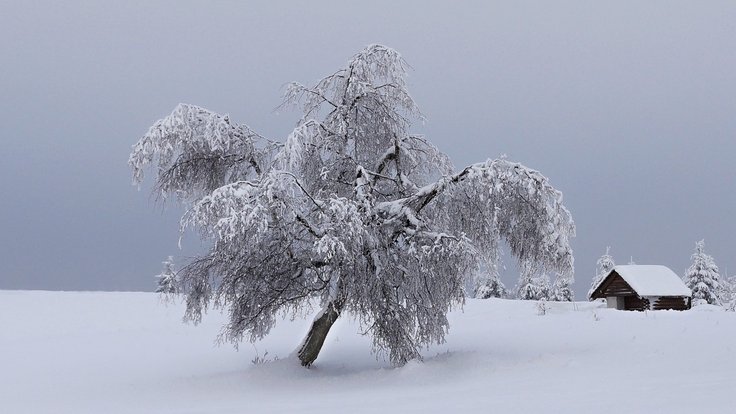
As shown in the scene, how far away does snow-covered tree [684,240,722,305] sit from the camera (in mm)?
47156

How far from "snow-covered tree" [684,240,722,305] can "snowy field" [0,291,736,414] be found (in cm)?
2983

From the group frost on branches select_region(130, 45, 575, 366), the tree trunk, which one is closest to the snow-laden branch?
frost on branches select_region(130, 45, 575, 366)

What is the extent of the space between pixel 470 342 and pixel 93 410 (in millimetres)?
9413

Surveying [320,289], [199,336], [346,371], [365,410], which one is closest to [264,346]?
[199,336]

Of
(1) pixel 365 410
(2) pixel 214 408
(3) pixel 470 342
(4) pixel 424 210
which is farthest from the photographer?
(3) pixel 470 342

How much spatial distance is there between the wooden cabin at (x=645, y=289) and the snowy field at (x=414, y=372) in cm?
1541

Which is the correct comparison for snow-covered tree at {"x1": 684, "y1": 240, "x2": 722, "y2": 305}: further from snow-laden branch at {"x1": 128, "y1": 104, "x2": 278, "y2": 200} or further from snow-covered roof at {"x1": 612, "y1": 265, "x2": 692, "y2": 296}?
snow-laden branch at {"x1": 128, "y1": 104, "x2": 278, "y2": 200}

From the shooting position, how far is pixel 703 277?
4738 cm

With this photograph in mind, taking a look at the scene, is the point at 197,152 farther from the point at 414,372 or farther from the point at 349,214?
the point at 414,372

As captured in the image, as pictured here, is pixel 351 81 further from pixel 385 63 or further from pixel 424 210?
pixel 424 210

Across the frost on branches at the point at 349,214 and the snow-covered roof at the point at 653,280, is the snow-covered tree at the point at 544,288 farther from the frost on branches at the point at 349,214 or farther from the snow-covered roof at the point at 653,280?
the frost on branches at the point at 349,214

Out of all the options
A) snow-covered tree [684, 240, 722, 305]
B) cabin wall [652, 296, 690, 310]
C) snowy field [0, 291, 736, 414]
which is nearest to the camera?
snowy field [0, 291, 736, 414]

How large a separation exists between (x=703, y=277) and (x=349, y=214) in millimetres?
43063

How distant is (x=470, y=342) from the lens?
17.5 metres
